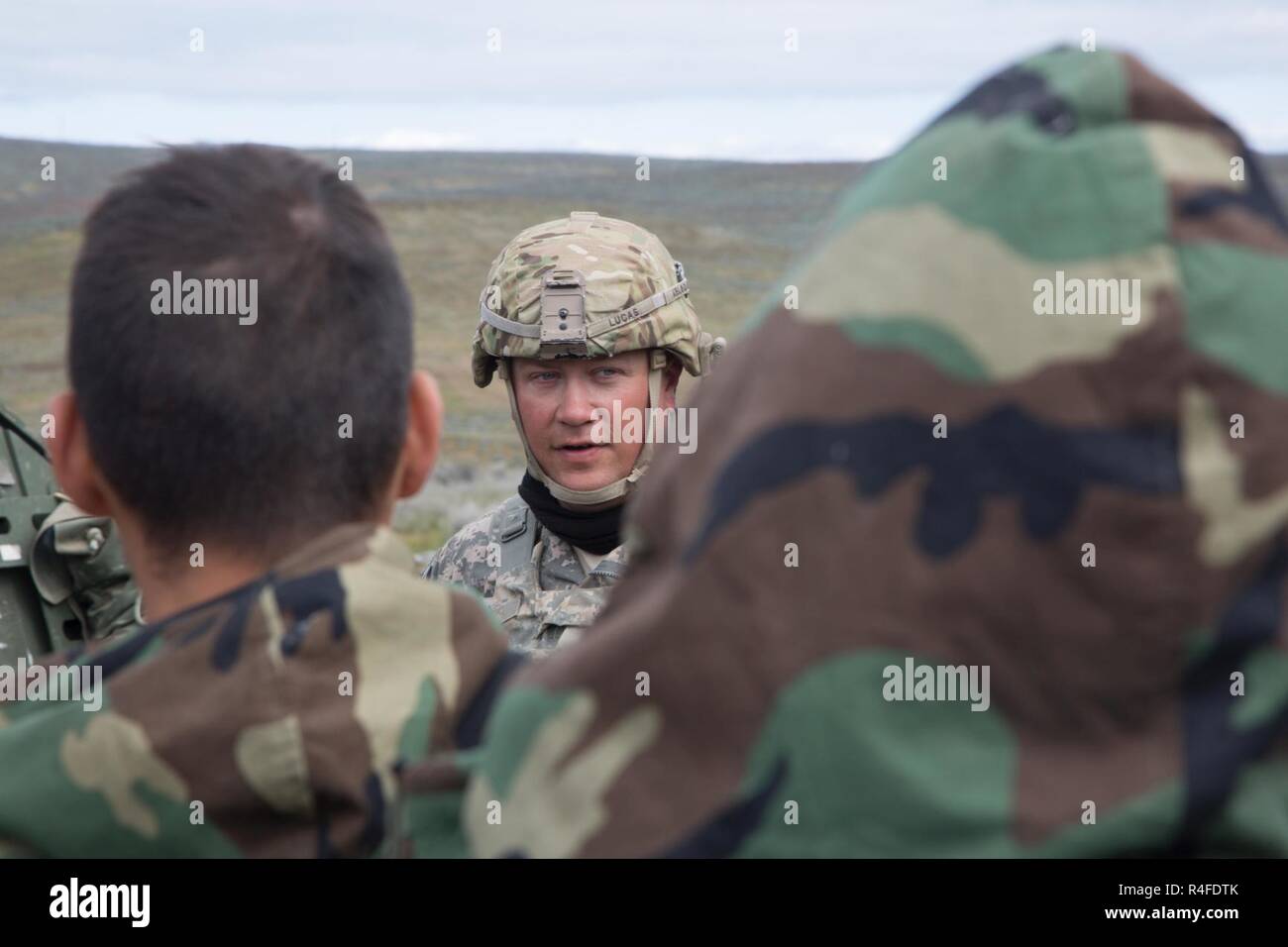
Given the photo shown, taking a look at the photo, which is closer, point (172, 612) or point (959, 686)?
point (959, 686)

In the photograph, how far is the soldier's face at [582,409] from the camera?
5086 mm

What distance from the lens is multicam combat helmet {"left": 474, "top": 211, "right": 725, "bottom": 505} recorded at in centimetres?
500

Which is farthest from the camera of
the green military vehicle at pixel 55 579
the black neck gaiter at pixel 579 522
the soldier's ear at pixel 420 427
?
the black neck gaiter at pixel 579 522

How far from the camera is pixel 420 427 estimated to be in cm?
202

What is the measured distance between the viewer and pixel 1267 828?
3.83 feet

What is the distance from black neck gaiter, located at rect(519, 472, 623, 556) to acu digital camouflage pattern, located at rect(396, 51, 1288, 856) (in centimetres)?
404

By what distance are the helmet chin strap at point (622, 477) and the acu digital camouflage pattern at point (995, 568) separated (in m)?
3.90

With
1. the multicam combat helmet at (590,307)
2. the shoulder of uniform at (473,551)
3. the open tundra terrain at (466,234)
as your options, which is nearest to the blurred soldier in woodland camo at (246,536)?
the multicam combat helmet at (590,307)

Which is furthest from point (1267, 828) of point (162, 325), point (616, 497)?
point (616, 497)

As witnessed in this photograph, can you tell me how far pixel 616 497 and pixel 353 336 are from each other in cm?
328

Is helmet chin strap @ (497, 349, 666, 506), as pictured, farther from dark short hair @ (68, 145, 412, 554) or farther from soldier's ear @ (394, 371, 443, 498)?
dark short hair @ (68, 145, 412, 554)

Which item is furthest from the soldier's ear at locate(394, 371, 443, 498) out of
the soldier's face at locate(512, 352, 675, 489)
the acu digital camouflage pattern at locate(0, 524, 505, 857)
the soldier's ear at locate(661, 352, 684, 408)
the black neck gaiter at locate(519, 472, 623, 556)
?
the soldier's ear at locate(661, 352, 684, 408)

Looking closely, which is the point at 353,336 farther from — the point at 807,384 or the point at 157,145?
the point at 807,384

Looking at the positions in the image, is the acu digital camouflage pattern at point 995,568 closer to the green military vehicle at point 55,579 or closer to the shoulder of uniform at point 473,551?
the green military vehicle at point 55,579
